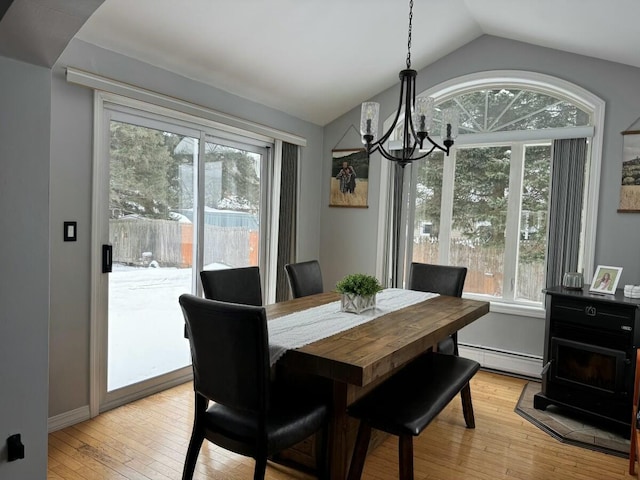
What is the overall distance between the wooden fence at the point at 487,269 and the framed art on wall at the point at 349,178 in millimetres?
803

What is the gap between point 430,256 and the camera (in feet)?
14.5

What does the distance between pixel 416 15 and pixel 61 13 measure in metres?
2.71

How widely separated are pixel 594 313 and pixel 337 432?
198cm

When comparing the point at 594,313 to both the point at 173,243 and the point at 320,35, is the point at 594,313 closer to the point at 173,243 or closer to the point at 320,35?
the point at 320,35

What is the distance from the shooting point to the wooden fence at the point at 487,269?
397cm

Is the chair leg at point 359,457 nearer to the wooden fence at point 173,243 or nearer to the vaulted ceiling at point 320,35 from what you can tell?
the wooden fence at point 173,243

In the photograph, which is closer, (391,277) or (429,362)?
(429,362)

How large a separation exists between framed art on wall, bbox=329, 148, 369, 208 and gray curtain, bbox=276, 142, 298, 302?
1.66 ft

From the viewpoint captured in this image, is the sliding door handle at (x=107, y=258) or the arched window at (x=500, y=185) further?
the arched window at (x=500, y=185)

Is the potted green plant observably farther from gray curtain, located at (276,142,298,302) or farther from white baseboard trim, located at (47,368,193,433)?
gray curtain, located at (276,142,298,302)

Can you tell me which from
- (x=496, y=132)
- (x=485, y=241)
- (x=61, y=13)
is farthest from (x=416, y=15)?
(x=61, y=13)

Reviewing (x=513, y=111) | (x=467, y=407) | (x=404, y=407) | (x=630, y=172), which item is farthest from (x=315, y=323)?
(x=513, y=111)

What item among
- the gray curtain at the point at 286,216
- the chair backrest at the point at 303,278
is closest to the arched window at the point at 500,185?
the gray curtain at the point at 286,216

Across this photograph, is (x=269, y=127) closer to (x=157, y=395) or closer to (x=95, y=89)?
(x=95, y=89)
